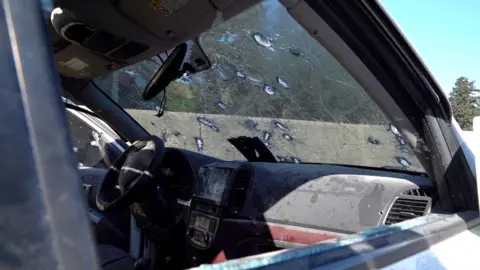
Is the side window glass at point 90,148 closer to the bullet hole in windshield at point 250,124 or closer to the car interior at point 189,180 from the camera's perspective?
the car interior at point 189,180

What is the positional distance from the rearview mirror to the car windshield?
0.05 meters

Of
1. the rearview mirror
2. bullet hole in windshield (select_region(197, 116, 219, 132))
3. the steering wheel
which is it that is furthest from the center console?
the rearview mirror

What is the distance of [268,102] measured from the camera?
3.21 m

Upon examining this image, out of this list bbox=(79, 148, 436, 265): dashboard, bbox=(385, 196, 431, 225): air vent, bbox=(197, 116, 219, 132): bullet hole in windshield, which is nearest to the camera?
bbox=(385, 196, 431, 225): air vent

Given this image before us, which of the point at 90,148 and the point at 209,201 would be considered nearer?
the point at 209,201

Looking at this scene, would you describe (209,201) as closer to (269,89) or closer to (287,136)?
(269,89)

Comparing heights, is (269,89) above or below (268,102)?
above

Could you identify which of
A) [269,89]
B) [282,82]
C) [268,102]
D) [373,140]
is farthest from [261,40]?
[373,140]

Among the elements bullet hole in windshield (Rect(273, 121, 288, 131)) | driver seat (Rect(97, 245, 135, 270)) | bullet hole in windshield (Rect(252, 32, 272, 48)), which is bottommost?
driver seat (Rect(97, 245, 135, 270))

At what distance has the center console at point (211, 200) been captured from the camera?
292 cm

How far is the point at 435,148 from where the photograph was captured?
6.66 feet

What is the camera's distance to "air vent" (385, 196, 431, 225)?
2135 mm

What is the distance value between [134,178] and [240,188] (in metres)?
0.66

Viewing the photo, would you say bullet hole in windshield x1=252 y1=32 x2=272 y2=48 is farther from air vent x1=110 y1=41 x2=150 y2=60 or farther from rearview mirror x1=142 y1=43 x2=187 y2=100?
air vent x1=110 y1=41 x2=150 y2=60
